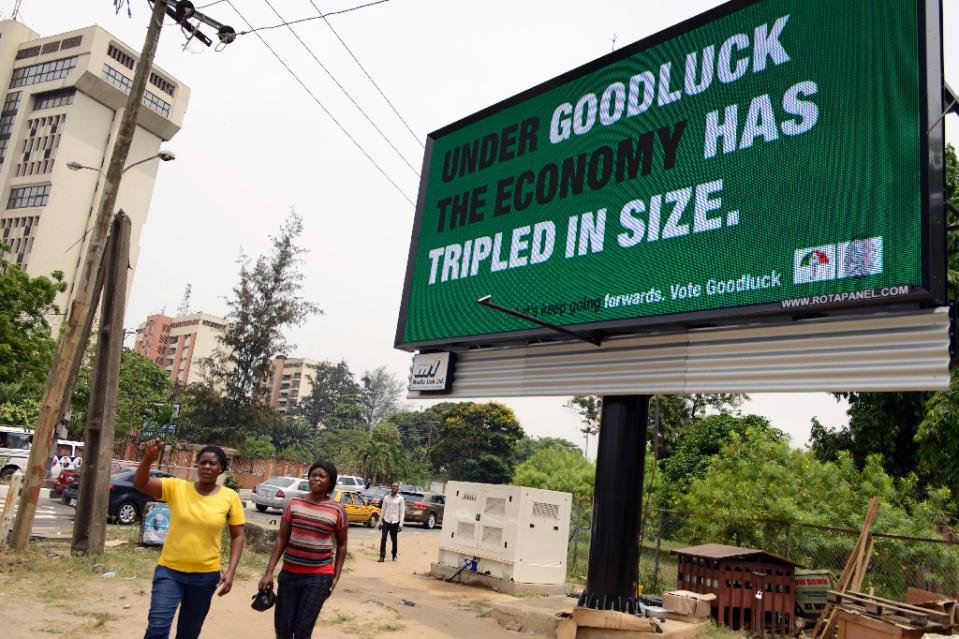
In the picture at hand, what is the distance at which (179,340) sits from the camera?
140 metres

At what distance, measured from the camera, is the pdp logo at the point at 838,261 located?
6.53m

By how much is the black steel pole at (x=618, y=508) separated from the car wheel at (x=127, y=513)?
1270cm

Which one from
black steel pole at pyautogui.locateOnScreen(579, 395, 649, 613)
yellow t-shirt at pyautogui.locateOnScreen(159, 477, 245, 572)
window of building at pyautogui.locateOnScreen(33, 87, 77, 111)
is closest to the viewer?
yellow t-shirt at pyautogui.locateOnScreen(159, 477, 245, 572)

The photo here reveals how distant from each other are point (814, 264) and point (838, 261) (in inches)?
8.6

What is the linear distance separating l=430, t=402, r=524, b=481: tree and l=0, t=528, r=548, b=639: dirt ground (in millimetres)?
53986

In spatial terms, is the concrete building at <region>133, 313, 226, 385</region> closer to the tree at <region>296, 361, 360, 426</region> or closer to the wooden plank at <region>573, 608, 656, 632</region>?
the tree at <region>296, 361, 360, 426</region>

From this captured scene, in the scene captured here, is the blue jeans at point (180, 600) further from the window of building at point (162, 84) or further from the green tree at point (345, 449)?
the window of building at point (162, 84)

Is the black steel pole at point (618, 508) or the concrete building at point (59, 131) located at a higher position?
the concrete building at point (59, 131)

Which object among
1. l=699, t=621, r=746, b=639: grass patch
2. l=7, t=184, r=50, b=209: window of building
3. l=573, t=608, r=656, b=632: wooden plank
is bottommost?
l=699, t=621, r=746, b=639: grass patch

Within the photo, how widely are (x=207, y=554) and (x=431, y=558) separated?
14.3 meters

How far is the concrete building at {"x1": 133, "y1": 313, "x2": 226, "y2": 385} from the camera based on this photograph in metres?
134

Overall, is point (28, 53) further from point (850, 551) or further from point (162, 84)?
point (850, 551)

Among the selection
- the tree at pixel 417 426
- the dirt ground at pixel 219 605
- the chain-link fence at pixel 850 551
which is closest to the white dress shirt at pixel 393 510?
the dirt ground at pixel 219 605

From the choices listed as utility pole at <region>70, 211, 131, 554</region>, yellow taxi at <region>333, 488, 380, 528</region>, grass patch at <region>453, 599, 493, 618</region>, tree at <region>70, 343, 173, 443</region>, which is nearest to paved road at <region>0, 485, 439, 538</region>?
yellow taxi at <region>333, 488, 380, 528</region>
